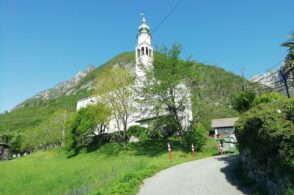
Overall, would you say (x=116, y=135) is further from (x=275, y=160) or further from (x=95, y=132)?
(x=275, y=160)

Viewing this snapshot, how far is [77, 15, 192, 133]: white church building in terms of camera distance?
3450 centimetres

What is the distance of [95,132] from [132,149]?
1548 centimetres

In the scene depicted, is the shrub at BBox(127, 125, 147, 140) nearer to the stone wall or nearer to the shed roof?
the shed roof

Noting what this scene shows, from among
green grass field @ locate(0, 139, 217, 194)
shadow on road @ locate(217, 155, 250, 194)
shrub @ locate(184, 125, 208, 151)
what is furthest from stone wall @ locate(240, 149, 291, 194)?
shrub @ locate(184, 125, 208, 151)

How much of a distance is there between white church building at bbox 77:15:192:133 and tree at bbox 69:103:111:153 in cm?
147

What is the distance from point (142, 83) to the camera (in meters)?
34.6

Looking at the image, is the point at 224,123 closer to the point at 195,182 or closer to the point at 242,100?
the point at 242,100

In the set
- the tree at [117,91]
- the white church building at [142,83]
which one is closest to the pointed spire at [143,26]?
the white church building at [142,83]

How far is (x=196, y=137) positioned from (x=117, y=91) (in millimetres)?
15444

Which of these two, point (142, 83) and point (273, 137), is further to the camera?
point (142, 83)

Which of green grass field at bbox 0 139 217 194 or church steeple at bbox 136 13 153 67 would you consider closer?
green grass field at bbox 0 139 217 194

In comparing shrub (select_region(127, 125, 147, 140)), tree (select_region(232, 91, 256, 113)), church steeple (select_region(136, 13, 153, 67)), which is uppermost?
church steeple (select_region(136, 13, 153, 67))

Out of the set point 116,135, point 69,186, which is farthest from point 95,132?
point 69,186

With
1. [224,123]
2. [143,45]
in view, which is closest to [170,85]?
[143,45]
